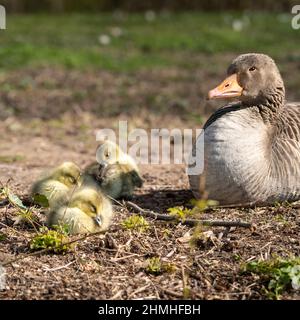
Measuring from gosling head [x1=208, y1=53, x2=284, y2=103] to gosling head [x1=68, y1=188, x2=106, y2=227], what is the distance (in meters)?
1.44

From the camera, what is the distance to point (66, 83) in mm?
12445

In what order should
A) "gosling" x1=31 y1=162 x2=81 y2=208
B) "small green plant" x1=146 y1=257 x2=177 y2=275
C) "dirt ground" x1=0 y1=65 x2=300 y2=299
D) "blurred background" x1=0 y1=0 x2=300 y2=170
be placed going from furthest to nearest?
1. "blurred background" x1=0 y1=0 x2=300 y2=170
2. "gosling" x1=31 y1=162 x2=81 y2=208
3. "small green plant" x1=146 y1=257 x2=177 y2=275
4. "dirt ground" x1=0 y1=65 x2=300 y2=299

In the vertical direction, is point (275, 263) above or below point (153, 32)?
below

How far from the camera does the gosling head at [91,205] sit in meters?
5.25

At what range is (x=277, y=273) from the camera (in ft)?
14.4

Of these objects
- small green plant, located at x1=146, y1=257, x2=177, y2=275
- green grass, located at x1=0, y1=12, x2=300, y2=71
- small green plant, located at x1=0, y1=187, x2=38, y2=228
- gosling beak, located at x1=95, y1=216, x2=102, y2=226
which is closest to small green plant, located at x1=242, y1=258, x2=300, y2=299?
small green plant, located at x1=146, y1=257, x2=177, y2=275

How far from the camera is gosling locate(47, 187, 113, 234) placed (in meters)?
5.14

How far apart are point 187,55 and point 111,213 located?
32.6 feet

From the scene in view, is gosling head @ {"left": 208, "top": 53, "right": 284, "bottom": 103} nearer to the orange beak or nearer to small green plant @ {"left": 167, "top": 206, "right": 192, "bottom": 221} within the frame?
the orange beak

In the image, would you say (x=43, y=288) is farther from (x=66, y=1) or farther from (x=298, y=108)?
(x=66, y=1)

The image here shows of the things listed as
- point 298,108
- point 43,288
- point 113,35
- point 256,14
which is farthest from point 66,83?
point 256,14

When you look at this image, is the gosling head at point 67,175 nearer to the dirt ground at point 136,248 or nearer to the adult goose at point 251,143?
the dirt ground at point 136,248

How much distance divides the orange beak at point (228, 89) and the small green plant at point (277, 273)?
5.69 feet

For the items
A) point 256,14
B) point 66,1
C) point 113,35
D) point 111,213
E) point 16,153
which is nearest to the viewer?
point 111,213
